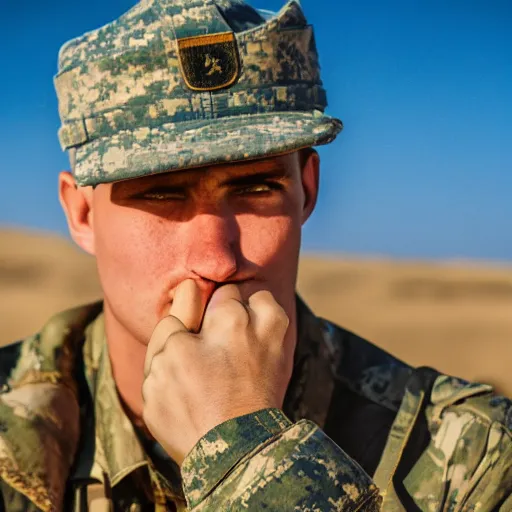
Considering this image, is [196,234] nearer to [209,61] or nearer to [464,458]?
[209,61]

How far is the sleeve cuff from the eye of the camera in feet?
8.05

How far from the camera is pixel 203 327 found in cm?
281

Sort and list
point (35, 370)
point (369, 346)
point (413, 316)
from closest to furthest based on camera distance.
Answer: point (35, 370) → point (369, 346) → point (413, 316)

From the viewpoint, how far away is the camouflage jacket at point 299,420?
3229 mm

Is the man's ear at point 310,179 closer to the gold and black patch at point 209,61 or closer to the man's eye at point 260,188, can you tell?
the man's eye at point 260,188

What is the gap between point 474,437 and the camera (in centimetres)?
332

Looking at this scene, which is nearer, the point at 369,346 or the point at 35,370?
the point at 35,370

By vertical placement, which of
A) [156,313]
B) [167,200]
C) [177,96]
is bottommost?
[156,313]

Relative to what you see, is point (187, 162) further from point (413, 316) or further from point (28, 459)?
point (413, 316)

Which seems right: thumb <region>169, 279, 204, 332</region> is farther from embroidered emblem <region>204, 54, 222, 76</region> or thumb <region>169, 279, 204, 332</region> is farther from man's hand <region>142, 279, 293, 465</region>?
embroidered emblem <region>204, 54, 222, 76</region>

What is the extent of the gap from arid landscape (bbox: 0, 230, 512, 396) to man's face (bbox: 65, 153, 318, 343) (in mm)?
9878

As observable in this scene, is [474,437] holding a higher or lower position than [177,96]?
lower

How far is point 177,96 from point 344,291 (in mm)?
30257

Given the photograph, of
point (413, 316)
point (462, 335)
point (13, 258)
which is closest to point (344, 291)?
point (413, 316)
